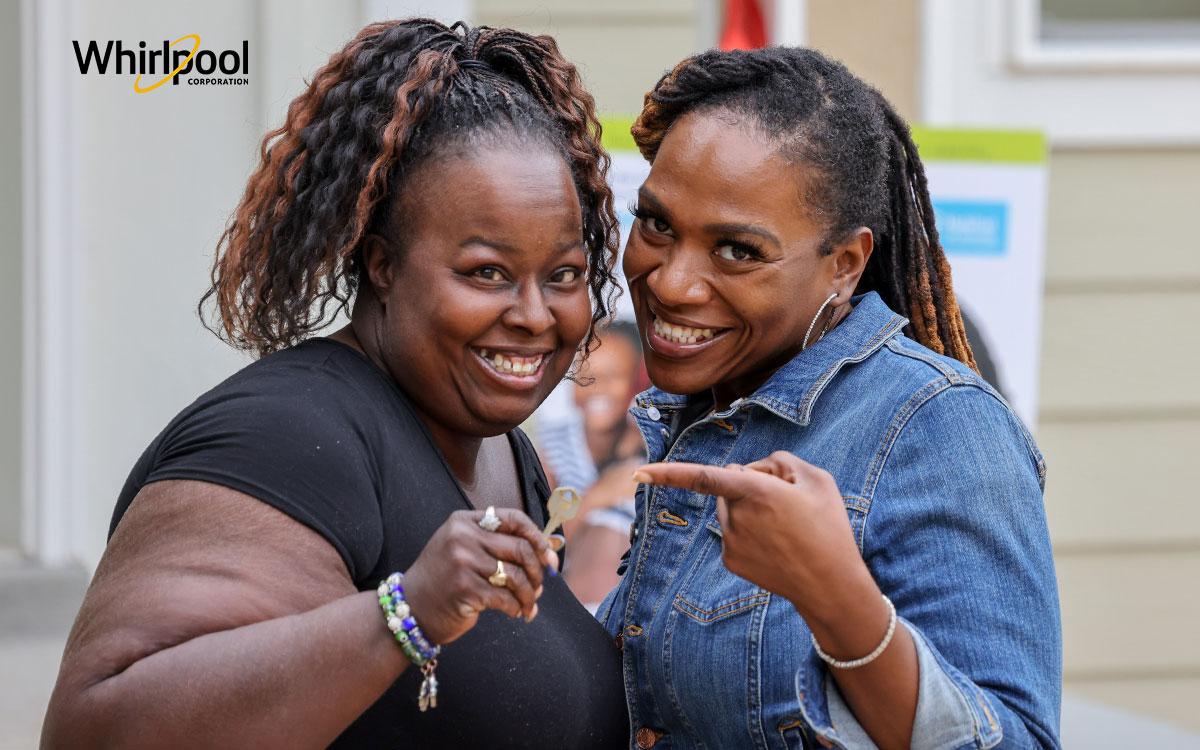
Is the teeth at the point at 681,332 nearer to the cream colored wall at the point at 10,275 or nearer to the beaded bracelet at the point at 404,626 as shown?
the beaded bracelet at the point at 404,626

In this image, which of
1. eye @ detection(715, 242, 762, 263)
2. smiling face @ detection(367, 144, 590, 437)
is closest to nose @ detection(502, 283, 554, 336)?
smiling face @ detection(367, 144, 590, 437)

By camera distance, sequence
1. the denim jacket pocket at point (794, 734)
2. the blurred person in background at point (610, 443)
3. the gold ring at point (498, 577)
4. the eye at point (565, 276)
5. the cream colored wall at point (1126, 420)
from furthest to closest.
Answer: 1. the cream colored wall at point (1126, 420)
2. the blurred person in background at point (610, 443)
3. the eye at point (565, 276)
4. the denim jacket pocket at point (794, 734)
5. the gold ring at point (498, 577)

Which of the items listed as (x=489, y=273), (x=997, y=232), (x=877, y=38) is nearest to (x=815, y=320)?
(x=489, y=273)

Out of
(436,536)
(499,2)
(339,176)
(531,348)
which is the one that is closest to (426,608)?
(436,536)

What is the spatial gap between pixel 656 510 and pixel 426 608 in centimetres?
77

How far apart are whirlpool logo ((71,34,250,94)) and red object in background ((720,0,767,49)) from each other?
1.47 metres

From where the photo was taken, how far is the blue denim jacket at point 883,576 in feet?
6.02

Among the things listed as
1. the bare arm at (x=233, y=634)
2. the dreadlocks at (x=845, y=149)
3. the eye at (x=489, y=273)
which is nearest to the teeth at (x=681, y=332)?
the dreadlocks at (x=845, y=149)

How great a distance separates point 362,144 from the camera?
207 centimetres

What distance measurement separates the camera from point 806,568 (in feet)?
5.58

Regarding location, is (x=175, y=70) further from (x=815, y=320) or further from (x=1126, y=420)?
(x=1126, y=420)

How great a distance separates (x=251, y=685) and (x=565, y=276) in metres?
0.81

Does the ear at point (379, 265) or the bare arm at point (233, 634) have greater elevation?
the ear at point (379, 265)

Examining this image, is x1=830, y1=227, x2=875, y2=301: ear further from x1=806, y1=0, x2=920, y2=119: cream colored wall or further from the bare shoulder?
x1=806, y1=0, x2=920, y2=119: cream colored wall
